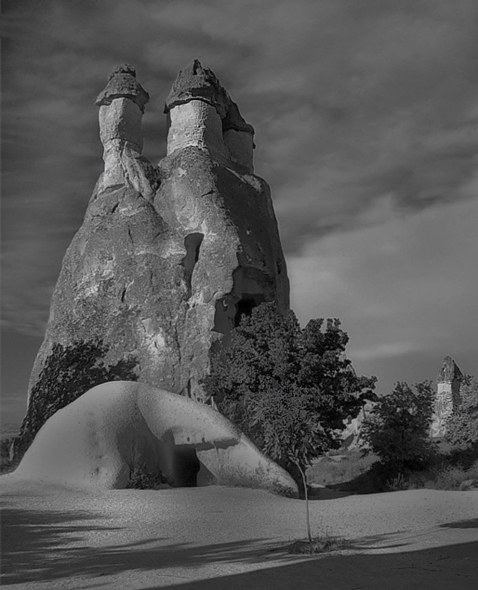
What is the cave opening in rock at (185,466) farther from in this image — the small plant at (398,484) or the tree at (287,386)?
the small plant at (398,484)

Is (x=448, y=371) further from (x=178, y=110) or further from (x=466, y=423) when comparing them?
(x=178, y=110)

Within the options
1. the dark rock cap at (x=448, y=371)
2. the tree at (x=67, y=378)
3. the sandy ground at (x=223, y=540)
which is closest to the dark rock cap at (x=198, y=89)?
the tree at (x=67, y=378)

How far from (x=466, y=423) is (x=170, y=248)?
13.5m

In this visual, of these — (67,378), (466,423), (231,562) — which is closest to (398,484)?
(466,423)

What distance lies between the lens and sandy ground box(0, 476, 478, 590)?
6.71 m

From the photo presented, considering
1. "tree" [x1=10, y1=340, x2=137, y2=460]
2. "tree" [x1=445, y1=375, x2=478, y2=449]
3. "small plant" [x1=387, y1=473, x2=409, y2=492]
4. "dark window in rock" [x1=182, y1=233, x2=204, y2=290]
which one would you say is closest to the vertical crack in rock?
"dark window in rock" [x1=182, y1=233, x2=204, y2=290]

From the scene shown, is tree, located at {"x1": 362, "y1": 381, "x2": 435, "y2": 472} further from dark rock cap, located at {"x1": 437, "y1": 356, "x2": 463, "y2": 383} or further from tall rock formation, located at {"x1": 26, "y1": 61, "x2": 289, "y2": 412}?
dark rock cap, located at {"x1": 437, "y1": 356, "x2": 463, "y2": 383}

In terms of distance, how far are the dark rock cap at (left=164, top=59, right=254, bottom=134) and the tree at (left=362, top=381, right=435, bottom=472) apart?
650 inches

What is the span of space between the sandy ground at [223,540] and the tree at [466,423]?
30.9ft

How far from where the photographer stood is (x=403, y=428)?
20.6 metres

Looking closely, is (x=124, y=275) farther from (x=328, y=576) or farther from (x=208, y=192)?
(x=328, y=576)

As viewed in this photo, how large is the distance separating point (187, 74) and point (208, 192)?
796 centimetres

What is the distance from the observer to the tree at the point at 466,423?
76.6ft

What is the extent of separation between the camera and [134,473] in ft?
46.6
